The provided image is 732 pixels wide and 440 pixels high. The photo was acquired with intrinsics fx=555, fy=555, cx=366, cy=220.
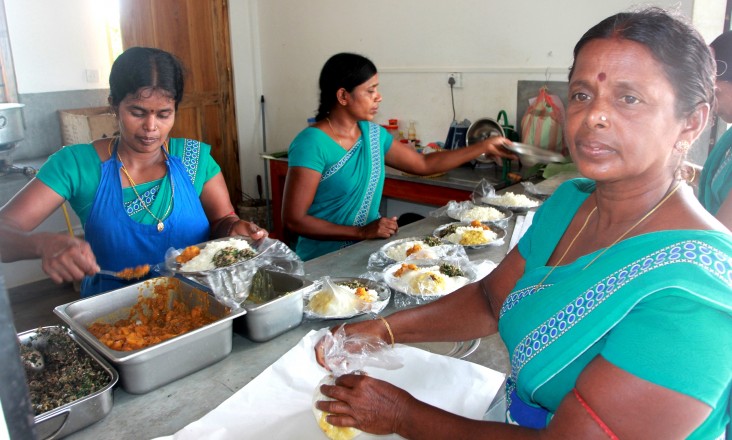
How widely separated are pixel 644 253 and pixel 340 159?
211 centimetres

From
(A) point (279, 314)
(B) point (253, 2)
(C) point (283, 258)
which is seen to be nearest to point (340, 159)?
(C) point (283, 258)

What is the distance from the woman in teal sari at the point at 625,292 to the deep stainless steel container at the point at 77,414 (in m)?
0.52

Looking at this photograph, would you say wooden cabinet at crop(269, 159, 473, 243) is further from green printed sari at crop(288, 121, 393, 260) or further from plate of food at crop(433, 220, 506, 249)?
plate of food at crop(433, 220, 506, 249)

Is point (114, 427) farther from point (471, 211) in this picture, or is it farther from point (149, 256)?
point (471, 211)

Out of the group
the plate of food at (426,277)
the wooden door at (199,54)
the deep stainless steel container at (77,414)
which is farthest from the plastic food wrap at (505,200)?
the wooden door at (199,54)

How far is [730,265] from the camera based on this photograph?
3.05 feet

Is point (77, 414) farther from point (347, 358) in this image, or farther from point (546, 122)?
point (546, 122)

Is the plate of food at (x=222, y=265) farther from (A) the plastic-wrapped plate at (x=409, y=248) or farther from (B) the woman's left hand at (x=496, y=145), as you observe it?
(B) the woman's left hand at (x=496, y=145)

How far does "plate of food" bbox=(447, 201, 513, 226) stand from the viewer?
9.21 ft

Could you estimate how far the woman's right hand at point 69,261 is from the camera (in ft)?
5.40

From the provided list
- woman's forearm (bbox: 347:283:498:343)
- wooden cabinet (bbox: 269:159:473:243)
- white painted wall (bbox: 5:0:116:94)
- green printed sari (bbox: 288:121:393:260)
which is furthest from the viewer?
white painted wall (bbox: 5:0:116:94)

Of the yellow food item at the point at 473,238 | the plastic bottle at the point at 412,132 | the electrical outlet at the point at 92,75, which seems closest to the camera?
the yellow food item at the point at 473,238

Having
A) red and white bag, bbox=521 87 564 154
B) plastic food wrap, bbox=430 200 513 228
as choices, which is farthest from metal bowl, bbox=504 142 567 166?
red and white bag, bbox=521 87 564 154

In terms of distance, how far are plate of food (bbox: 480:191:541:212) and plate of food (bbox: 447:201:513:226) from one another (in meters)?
0.06
